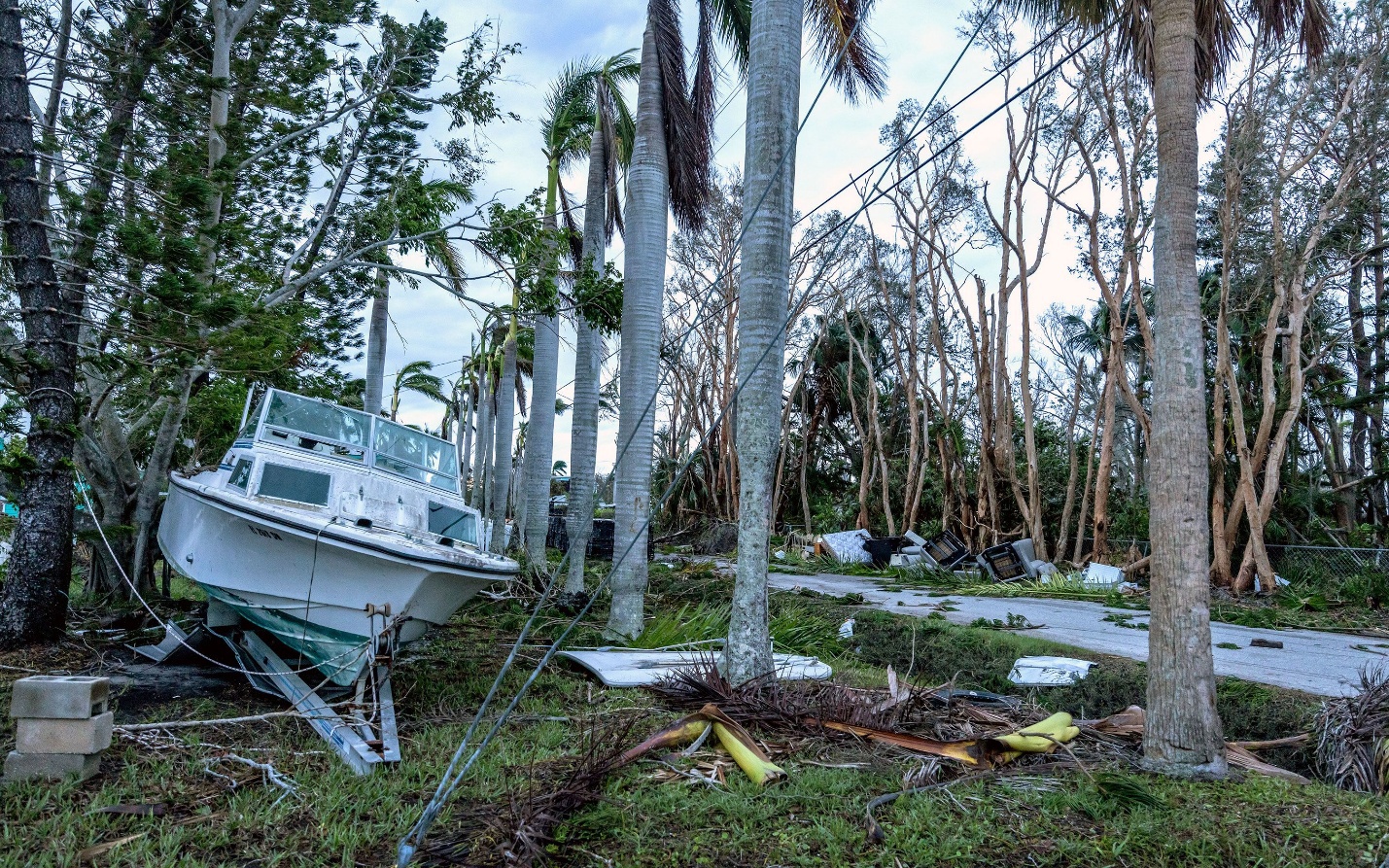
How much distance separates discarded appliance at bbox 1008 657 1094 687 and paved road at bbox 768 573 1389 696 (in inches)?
51.4

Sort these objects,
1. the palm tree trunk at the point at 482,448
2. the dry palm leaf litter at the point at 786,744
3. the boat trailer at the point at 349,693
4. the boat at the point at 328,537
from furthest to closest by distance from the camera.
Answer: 1. the palm tree trunk at the point at 482,448
2. the boat at the point at 328,537
3. the boat trailer at the point at 349,693
4. the dry palm leaf litter at the point at 786,744

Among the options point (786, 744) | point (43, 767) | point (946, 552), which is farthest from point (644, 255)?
point (946, 552)

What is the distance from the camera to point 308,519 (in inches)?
265

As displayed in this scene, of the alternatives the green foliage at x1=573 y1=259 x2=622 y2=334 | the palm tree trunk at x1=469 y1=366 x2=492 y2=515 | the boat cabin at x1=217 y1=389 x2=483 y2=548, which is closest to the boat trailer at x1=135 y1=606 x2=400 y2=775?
the boat cabin at x1=217 y1=389 x2=483 y2=548

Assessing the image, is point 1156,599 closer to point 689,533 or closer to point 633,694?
point 633,694

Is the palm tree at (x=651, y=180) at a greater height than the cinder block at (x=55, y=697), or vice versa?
the palm tree at (x=651, y=180)

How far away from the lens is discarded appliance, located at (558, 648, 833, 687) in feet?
24.6

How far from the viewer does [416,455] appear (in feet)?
31.1

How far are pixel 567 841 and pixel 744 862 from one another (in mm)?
817

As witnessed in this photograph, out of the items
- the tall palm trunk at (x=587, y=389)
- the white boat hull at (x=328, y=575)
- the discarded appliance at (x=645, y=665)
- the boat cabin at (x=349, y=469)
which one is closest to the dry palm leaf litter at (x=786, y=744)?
the discarded appliance at (x=645, y=665)

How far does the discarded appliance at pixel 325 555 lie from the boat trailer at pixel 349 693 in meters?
0.01

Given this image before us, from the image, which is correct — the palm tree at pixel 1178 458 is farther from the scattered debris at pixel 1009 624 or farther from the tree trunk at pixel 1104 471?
the tree trunk at pixel 1104 471

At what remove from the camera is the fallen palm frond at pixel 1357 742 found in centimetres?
517

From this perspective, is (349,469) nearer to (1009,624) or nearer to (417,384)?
(1009,624)
